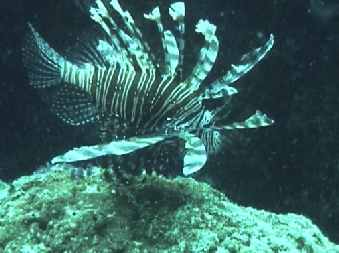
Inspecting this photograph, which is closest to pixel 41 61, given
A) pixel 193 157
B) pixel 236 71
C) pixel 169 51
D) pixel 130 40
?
pixel 130 40

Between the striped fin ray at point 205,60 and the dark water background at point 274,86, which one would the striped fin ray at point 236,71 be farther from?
the dark water background at point 274,86

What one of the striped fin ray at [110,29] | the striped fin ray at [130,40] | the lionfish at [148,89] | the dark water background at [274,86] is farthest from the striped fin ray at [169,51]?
the dark water background at [274,86]

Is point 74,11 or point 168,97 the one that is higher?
point 74,11

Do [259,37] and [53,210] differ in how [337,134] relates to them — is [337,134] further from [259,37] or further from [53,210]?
[53,210]

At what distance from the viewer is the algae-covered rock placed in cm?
301

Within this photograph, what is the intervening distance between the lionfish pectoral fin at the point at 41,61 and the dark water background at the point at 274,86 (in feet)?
5.83

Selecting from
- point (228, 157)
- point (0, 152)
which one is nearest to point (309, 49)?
point (228, 157)

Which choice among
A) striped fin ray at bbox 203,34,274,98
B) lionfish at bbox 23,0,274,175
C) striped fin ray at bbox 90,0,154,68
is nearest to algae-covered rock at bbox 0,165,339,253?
lionfish at bbox 23,0,274,175

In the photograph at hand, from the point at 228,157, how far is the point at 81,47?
2.93 meters

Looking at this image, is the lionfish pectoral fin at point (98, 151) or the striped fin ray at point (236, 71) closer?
the lionfish pectoral fin at point (98, 151)

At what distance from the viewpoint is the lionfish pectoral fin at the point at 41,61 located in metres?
4.47

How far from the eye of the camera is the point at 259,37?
6129mm

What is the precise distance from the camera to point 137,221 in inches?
124

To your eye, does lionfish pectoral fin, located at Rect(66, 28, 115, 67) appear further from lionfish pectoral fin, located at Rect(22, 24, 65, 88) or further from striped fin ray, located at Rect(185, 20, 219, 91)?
striped fin ray, located at Rect(185, 20, 219, 91)
